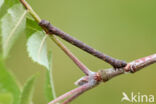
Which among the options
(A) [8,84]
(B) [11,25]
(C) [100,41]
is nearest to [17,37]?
(B) [11,25]

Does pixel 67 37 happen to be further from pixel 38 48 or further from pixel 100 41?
pixel 100 41

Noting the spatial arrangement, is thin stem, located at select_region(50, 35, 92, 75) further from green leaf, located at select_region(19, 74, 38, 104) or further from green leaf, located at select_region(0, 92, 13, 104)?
green leaf, located at select_region(0, 92, 13, 104)

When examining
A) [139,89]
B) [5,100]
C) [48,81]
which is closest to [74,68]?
[139,89]

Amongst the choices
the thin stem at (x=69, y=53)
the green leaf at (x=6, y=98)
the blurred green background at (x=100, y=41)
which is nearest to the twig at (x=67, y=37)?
the thin stem at (x=69, y=53)

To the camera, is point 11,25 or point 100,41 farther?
point 100,41

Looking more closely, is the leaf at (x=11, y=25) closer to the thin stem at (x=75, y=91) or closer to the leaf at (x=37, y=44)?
the leaf at (x=37, y=44)

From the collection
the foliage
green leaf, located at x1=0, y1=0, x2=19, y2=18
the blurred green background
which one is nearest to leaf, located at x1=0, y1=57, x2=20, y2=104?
the foliage

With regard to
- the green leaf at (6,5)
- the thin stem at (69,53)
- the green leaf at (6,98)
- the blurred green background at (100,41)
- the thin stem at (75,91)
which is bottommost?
the green leaf at (6,98)
